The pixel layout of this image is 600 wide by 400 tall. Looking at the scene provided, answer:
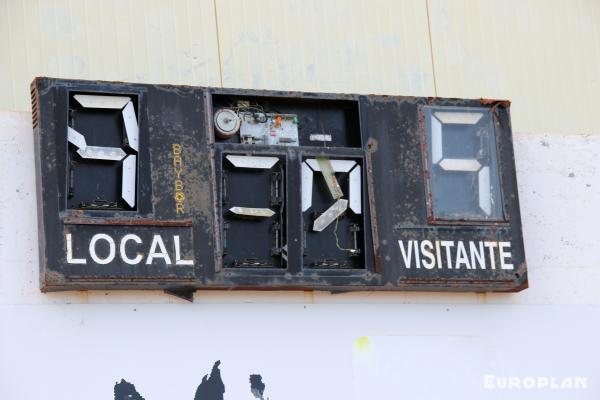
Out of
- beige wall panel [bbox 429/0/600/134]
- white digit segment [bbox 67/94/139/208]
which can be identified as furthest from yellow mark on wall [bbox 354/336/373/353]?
beige wall panel [bbox 429/0/600/134]

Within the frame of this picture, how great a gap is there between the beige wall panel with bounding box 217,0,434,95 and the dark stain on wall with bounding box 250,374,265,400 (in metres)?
3.48

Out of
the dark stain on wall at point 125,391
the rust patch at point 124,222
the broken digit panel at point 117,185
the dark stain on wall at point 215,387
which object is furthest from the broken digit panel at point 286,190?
the dark stain on wall at point 125,391

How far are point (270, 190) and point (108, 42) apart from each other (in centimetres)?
301

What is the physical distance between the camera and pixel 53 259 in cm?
1061

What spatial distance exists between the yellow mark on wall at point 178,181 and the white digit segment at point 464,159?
5.89 feet

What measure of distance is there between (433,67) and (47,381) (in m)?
5.39

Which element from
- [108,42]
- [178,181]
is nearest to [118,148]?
[178,181]

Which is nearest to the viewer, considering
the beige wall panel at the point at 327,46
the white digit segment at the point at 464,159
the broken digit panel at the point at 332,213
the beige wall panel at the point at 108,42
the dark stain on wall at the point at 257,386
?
the dark stain on wall at the point at 257,386

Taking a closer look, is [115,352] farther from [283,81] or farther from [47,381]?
[283,81]

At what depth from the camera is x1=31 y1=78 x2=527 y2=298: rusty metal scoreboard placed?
35.5 ft

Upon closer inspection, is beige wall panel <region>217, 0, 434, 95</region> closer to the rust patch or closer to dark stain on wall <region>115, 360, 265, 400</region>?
the rust patch

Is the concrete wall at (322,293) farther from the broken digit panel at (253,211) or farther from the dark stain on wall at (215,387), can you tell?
the broken digit panel at (253,211)

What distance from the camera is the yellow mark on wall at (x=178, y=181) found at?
11016 mm

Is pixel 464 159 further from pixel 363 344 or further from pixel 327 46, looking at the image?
pixel 327 46
